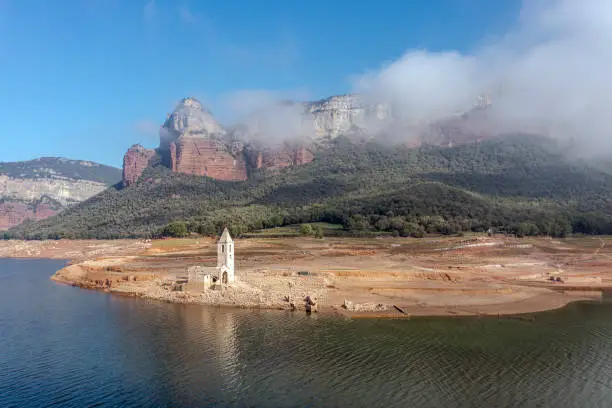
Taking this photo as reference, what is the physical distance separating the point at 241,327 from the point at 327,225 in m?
95.6

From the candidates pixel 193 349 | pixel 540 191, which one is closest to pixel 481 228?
pixel 540 191

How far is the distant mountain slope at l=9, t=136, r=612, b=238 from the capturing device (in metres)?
126

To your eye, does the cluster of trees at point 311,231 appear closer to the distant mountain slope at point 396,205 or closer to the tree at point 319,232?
the tree at point 319,232

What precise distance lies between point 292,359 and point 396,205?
104994mm

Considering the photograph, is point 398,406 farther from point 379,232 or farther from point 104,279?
point 379,232

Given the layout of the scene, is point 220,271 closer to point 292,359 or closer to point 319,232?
point 292,359

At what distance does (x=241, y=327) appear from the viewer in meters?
39.0

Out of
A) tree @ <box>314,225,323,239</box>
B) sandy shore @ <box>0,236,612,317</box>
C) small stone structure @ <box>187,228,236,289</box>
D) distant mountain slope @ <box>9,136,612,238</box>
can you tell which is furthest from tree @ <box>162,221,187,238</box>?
small stone structure @ <box>187,228,236,289</box>

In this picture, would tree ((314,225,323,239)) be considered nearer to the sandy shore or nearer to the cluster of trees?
the cluster of trees

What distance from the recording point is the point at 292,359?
3095 cm

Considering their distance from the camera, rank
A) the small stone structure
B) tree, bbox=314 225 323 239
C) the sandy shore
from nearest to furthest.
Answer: the sandy shore → the small stone structure → tree, bbox=314 225 323 239

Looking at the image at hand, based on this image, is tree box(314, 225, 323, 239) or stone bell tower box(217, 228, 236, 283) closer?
stone bell tower box(217, 228, 236, 283)

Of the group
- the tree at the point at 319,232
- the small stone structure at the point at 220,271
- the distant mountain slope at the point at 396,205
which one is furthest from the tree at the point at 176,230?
the small stone structure at the point at 220,271

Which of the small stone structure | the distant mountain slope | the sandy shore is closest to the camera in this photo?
the sandy shore
